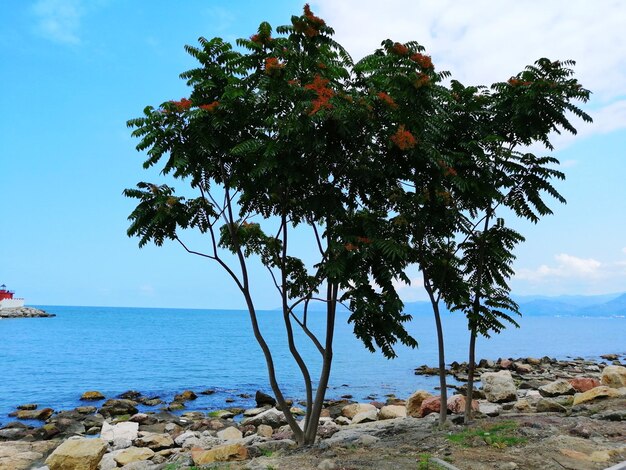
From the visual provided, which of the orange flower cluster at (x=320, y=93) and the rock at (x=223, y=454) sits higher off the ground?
the orange flower cluster at (x=320, y=93)

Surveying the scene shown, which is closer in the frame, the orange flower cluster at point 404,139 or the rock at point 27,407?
the orange flower cluster at point 404,139

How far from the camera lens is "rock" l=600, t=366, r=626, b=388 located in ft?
67.8

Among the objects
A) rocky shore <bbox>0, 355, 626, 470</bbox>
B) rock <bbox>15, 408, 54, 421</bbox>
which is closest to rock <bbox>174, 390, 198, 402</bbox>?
rocky shore <bbox>0, 355, 626, 470</bbox>

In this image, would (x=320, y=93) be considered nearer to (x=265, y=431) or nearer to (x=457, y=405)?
(x=457, y=405)

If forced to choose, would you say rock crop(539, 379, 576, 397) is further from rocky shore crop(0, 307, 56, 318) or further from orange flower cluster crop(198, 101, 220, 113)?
rocky shore crop(0, 307, 56, 318)

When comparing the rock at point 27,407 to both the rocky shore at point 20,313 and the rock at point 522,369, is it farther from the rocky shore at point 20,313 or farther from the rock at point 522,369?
the rocky shore at point 20,313

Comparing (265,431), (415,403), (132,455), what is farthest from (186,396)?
(415,403)

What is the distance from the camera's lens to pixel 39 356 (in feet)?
194

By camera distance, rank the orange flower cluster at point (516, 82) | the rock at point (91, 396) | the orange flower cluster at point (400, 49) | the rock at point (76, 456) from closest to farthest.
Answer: the orange flower cluster at point (400, 49)
the orange flower cluster at point (516, 82)
the rock at point (76, 456)
the rock at point (91, 396)

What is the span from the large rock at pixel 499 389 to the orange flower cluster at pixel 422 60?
1460 centimetres

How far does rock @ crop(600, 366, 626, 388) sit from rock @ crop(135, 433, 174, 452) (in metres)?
16.4

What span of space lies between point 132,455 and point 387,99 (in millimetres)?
12000

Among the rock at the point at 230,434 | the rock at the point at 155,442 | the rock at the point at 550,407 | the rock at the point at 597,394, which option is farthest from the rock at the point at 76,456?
the rock at the point at 597,394

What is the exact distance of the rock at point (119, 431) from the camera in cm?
1867
